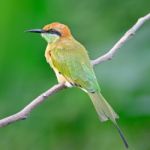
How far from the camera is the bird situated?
2.50 metres

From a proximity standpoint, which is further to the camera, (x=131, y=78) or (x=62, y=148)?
(x=62, y=148)

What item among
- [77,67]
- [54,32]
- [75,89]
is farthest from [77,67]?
[75,89]

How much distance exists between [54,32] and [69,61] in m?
0.13

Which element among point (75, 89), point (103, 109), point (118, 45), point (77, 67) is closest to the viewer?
point (103, 109)

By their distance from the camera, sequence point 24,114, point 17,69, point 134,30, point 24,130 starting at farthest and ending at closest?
point 24,130 → point 17,69 → point 134,30 → point 24,114

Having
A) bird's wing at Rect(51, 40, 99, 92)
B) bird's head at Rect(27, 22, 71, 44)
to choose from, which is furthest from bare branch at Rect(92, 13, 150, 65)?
bird's head at Rect(27, 22, 71, 44)

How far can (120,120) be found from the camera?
2.62 m

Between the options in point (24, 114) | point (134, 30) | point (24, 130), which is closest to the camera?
point (24, 114)

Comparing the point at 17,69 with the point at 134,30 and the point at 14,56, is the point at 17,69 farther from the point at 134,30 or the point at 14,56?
the point at 134,30

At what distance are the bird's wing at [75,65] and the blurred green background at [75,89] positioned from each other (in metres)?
0.09

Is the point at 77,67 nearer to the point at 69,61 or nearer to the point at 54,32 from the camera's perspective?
the point at 69,61

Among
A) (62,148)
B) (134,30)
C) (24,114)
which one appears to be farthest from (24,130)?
(24,114)

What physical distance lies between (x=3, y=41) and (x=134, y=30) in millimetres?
→ 453

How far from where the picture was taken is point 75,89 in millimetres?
2861
